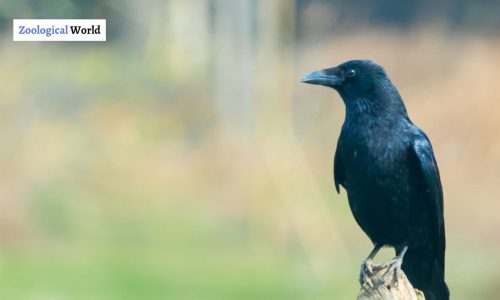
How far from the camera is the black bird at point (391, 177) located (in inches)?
143

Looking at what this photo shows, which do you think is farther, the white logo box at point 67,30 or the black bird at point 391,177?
the white logo box at point 67,30

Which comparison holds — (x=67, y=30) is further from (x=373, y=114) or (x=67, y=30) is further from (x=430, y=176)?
(x=430, y=176)

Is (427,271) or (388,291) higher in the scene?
(427,271)

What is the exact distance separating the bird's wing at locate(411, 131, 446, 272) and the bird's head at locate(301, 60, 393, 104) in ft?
0.89

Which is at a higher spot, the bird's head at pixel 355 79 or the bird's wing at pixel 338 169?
the bird's head at pixel 355 79

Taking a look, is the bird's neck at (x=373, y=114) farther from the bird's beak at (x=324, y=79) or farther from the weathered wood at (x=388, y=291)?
the weathered wood at (x=388, y=291)

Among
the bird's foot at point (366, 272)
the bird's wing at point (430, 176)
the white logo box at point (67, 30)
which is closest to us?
the bird's foot at point (366, 272)

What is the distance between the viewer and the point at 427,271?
3775mm

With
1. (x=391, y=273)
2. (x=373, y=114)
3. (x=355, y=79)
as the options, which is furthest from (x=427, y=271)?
(x=355, y=79)

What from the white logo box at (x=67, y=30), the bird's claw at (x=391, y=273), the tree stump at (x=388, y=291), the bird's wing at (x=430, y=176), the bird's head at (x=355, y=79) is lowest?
the tree stump at (x=388, y=291)

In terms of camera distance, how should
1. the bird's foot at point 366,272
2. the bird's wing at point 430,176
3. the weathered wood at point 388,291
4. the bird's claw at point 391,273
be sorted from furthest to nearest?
the bird's wing at point 430,176, the bird's foot at point 366,272, the bird's claw at point 391,273, the weathered wood at point 388,291

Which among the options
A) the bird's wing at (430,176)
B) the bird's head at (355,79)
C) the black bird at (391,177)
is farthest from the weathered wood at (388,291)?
the bird's head at (355,79)

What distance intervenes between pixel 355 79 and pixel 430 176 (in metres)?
0.51

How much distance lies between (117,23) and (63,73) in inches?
16.9
